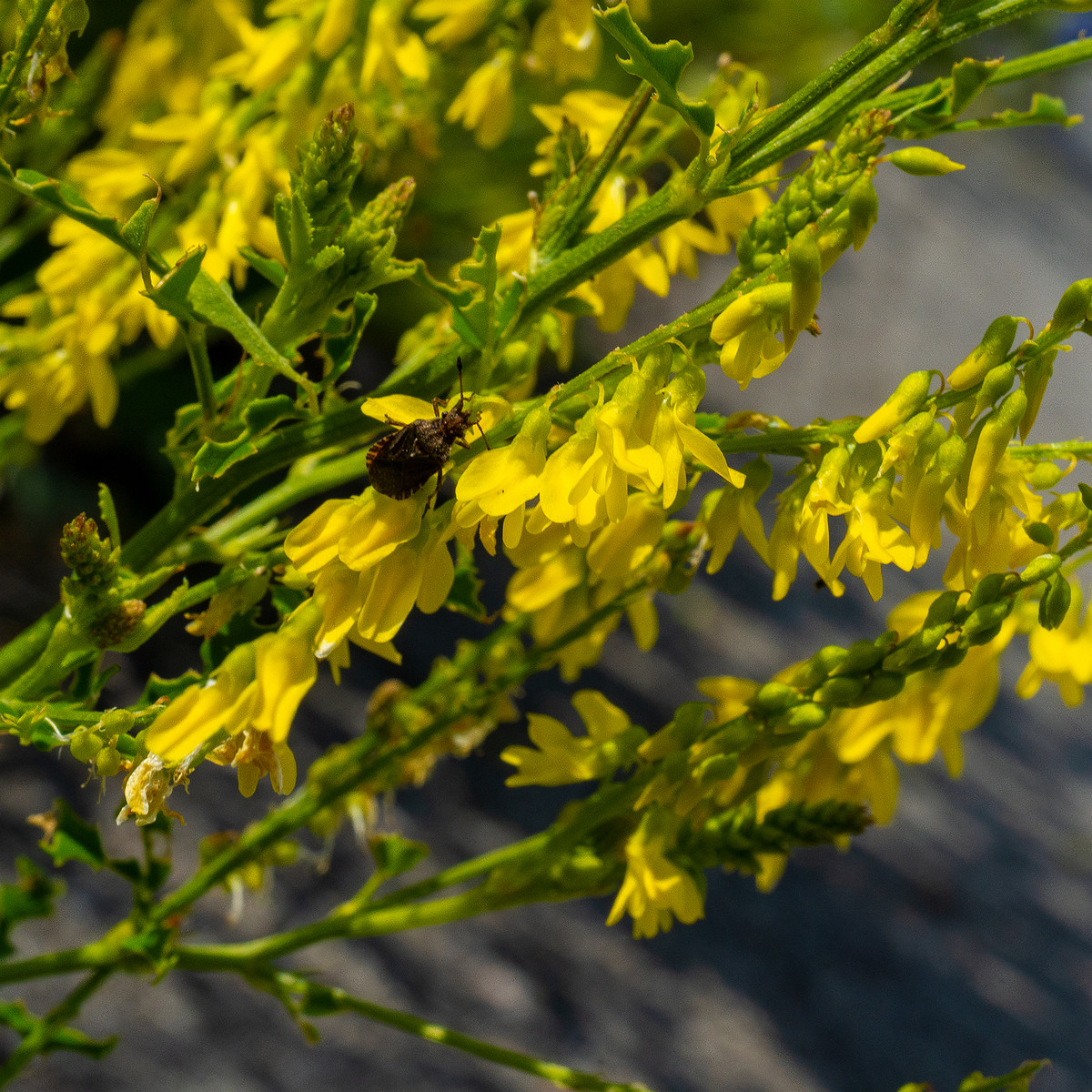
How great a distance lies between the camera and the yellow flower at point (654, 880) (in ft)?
2.17

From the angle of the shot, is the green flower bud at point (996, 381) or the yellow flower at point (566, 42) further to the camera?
the yellow flower at point (566, 42)

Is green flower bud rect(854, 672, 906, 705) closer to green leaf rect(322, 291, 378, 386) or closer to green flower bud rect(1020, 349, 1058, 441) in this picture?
green flower bud rect(1020, 349, 1058, 441)

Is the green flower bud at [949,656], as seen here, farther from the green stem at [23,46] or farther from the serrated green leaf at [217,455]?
the green stem at [23,46]

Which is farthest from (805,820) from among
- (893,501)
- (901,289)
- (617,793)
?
(901,289)

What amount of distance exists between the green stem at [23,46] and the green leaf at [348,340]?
0.59ft

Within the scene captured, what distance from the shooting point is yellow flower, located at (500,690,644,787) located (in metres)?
0.71

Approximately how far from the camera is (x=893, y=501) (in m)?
0.53

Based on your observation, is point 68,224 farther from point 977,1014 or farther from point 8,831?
point 977,1014

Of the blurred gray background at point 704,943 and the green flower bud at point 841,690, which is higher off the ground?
the green flower bud at point 841,690

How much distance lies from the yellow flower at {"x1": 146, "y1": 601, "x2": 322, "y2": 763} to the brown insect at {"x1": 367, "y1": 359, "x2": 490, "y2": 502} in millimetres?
68

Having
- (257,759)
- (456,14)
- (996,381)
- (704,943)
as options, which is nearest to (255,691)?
(257,759)

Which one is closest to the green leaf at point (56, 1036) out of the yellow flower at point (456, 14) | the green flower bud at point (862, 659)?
the green flower bud at point (862, 659)

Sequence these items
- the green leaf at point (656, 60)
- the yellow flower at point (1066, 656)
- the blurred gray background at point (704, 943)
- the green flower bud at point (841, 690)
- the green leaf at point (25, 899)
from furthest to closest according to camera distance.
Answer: the blurred gray background at point (704, 943) → the green leaf at point (25, 899) → the yellow flower at point (1066, 656) → the green flower bud at point (841, 690) → the green leaf at point (656, 60)

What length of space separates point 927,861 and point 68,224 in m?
3.30
